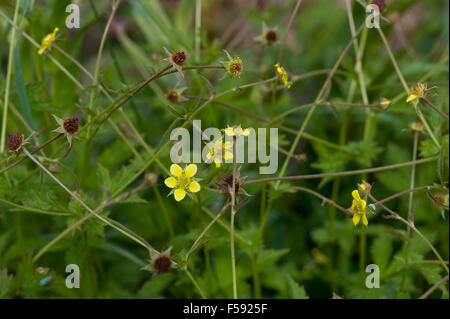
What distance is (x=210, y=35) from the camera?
2219 mm


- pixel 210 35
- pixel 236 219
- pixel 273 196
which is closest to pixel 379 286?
pixel 273 196

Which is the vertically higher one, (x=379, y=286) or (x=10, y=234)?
(x=10, y=234)

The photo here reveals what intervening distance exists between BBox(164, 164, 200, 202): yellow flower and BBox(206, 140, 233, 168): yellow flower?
0.04 m

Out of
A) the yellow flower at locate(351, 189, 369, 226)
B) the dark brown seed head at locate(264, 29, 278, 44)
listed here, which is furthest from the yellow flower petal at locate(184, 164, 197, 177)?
the dark brown seed head at locate(264, 29, 278, 44)

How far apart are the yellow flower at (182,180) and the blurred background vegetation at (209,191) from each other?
0.10 ft

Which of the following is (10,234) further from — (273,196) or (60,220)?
(273,196)

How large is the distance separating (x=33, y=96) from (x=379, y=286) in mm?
785

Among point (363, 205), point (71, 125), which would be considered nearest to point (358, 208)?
point (363, 205)

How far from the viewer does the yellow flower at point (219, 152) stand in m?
0.78

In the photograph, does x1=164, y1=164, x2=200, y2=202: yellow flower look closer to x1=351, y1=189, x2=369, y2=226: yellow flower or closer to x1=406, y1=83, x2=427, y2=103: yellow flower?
x1=351, y1=189, x2=369, y2=226: yellow flower

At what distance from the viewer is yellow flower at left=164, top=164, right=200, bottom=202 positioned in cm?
77

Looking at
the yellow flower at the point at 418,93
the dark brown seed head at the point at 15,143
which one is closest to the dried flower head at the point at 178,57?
the dark brown seed head at the point at 15,143

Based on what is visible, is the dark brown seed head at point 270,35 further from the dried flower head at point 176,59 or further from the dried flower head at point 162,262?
the dried flower head at point 162,262

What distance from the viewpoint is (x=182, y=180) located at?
2.57 feet
